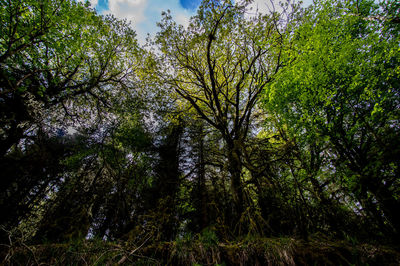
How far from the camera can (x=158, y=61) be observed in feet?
25.5

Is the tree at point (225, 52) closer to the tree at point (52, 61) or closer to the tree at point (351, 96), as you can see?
the tree at point (351, 96)

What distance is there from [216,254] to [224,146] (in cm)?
464

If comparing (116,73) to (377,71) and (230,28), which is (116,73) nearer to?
(230,28)

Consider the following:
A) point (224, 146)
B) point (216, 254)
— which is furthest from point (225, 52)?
point (216, 254)

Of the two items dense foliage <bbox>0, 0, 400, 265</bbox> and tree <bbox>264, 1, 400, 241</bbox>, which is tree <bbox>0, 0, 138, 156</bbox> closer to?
dense foliage <bbox>0, 0, 400, 265</bbox>

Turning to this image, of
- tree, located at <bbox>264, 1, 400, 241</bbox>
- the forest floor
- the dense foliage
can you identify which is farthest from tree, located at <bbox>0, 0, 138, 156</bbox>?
tree, located at <bbox>264, 1, 400, 241</bbox>

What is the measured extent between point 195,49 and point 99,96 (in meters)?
8.12

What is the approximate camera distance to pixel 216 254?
8.03 feet

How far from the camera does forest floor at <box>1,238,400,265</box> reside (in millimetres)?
2273

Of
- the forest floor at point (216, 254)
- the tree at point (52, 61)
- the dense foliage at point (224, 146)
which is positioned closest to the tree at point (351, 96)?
the dense foliage at point (224, 146)

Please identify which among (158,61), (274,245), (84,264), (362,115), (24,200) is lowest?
(84,264)

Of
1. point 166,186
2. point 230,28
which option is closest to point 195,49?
point 230,28

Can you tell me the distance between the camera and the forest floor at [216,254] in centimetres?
227

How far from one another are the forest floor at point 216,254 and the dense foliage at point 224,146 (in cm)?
2
